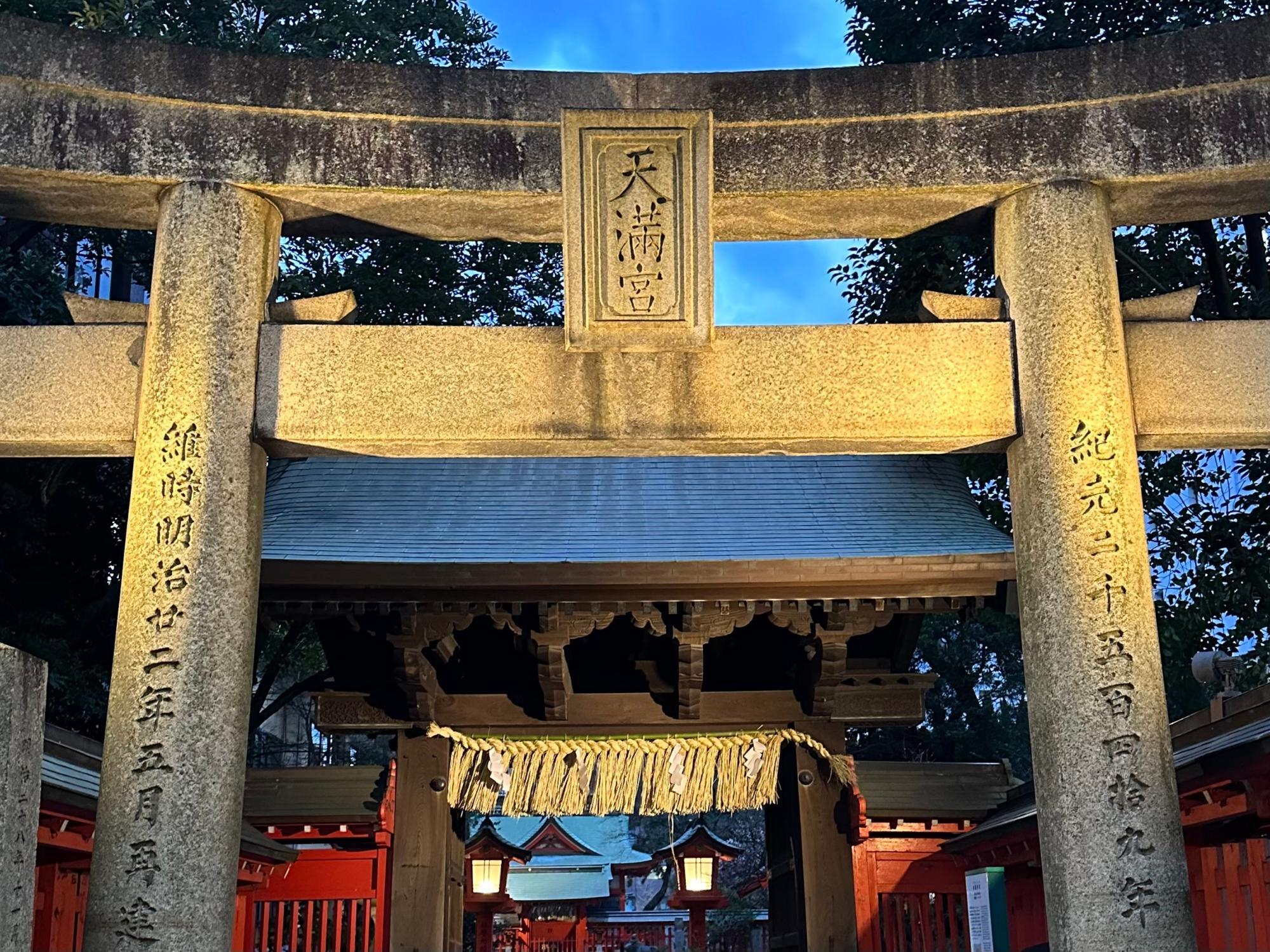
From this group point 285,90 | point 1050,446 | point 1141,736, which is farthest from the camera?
point 285,90

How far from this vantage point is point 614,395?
232 inches

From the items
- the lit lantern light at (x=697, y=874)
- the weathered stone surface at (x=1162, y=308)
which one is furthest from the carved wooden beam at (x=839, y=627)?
the lit lantern light at (x=697, y=874)

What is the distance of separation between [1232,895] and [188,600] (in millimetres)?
5803

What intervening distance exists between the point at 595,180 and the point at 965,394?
1.92 m

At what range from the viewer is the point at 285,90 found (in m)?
6.08

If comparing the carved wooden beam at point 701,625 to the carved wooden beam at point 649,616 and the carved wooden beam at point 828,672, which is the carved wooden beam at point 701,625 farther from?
the carved wooden beam at point 828,672

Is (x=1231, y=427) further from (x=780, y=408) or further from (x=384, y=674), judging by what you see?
(x=384, y=674)

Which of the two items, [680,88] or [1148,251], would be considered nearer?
[680,88]

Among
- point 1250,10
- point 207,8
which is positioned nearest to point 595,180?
point 1250,10

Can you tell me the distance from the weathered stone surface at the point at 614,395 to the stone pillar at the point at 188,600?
27cm

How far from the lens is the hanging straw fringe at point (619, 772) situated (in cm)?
960

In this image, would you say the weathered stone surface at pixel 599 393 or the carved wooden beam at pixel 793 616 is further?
the carved wooden beam at pixel 793 616

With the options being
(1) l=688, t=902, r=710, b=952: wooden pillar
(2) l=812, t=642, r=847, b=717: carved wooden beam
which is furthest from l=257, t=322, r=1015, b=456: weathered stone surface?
(1) l=688, t=902, r=710, b=952: wooden pillar

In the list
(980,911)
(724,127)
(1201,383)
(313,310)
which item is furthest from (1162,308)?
(313,310)
